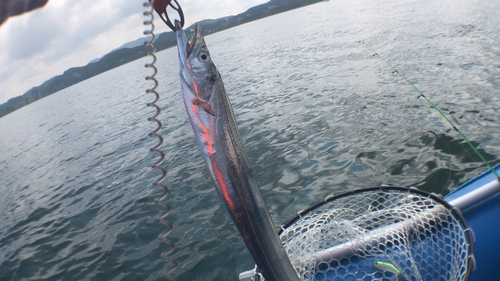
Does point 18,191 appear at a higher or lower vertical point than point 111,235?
higher

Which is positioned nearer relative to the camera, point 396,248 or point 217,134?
point 217,134

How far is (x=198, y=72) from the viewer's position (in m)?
1.73

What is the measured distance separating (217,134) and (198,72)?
0.44 meters

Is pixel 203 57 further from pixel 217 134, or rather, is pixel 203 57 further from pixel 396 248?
pixel 396 248

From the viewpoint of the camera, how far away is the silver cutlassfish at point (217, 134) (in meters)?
1.73

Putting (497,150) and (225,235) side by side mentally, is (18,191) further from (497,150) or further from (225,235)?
(497,150)

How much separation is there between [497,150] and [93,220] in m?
11.2

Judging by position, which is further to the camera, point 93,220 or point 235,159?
point 93,220

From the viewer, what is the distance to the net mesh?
2471mm

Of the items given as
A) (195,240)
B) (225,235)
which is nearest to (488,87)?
(225,235)

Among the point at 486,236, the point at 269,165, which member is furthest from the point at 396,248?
the point at 269,165

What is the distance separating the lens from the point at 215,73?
5.72 feet

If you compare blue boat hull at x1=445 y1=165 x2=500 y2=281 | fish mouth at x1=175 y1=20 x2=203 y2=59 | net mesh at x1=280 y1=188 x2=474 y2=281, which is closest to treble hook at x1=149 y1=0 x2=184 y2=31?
fish mouth at x1=175 y1=20 x2=203 y2=59

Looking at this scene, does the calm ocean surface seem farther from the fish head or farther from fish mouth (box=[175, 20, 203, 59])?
fish mouth (box=[175, 20, 203, 59])
